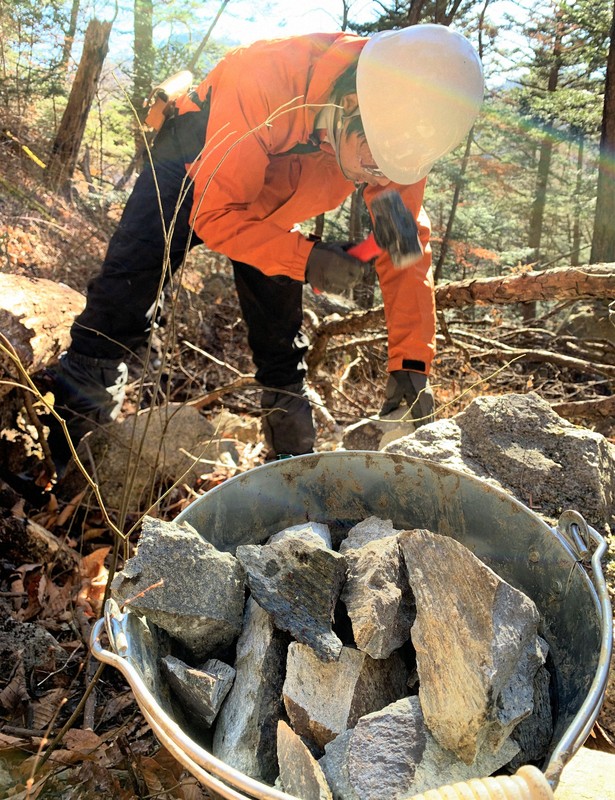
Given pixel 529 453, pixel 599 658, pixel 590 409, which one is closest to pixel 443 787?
pixel 599 658

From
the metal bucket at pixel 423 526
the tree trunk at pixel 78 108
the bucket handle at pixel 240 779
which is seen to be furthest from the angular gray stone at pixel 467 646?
the tree trunk at pixel 78 108

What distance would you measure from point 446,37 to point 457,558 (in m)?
2.04

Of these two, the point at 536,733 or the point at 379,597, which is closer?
the point at 536,733

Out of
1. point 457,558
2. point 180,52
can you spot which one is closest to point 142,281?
point 457,558

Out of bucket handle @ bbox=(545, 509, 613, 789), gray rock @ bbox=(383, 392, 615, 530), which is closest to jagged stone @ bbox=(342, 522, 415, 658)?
bucket handle @ bbox=(545, 509, 613, 789)

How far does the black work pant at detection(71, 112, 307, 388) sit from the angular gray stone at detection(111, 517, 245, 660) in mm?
1634

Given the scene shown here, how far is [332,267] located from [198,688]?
1655mm

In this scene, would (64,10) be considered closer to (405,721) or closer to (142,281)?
(142,281)

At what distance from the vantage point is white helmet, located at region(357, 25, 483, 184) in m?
2.27

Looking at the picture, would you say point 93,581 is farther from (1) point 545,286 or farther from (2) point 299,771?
(1) point 545,286

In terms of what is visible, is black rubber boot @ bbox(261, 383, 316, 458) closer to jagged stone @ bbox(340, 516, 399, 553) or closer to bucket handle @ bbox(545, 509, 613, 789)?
jagged stone @ bbox(340, 516, 399, 553)

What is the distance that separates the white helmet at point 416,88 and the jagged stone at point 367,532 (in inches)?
62.3

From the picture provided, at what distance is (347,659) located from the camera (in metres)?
1.30

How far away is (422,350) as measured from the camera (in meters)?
2.62
